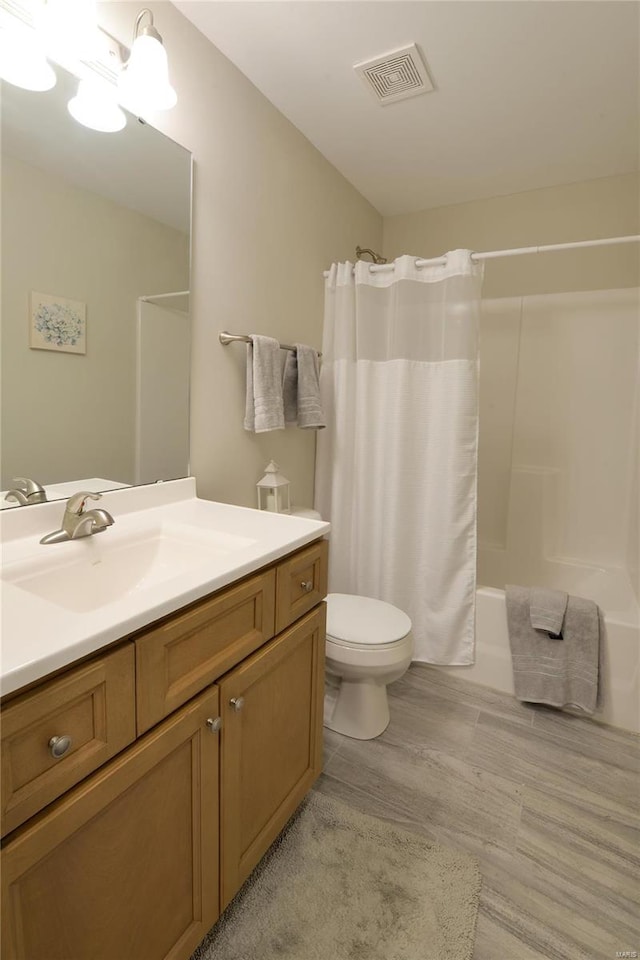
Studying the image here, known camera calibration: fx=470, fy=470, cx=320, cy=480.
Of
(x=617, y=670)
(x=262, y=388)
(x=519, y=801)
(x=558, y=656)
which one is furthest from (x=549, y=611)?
(x=262, y=388)

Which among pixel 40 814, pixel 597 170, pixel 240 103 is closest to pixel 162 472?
pixel 40 814

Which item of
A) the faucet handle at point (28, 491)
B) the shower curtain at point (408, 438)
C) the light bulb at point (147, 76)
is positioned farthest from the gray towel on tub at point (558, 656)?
the light bulb at point (147, 76)

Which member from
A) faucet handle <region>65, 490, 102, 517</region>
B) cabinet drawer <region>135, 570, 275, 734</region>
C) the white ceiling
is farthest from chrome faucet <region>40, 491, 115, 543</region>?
the white ceiling

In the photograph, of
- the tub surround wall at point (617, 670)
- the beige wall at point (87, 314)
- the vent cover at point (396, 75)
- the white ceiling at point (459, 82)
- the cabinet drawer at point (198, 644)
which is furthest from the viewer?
the tub surround wall at point (617, 670)

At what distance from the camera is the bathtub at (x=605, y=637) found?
178 cm

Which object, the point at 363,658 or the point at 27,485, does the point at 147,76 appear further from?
the point at 363,658

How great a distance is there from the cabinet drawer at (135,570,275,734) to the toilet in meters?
0.61

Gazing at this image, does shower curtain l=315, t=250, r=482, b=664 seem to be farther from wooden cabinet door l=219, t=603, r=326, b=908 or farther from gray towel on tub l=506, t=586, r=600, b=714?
wooden cabinet door l=219, t=603, r=326, b=908

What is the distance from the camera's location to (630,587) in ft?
7.43

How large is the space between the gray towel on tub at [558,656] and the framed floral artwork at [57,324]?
182cm

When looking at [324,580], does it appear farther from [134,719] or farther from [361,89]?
[361,89]

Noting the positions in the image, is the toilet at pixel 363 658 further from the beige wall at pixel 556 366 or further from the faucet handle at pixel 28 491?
the beige wall at pixel 556 366

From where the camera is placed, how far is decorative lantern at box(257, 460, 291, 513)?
1814 millimetres

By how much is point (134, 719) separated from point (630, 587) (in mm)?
2353
